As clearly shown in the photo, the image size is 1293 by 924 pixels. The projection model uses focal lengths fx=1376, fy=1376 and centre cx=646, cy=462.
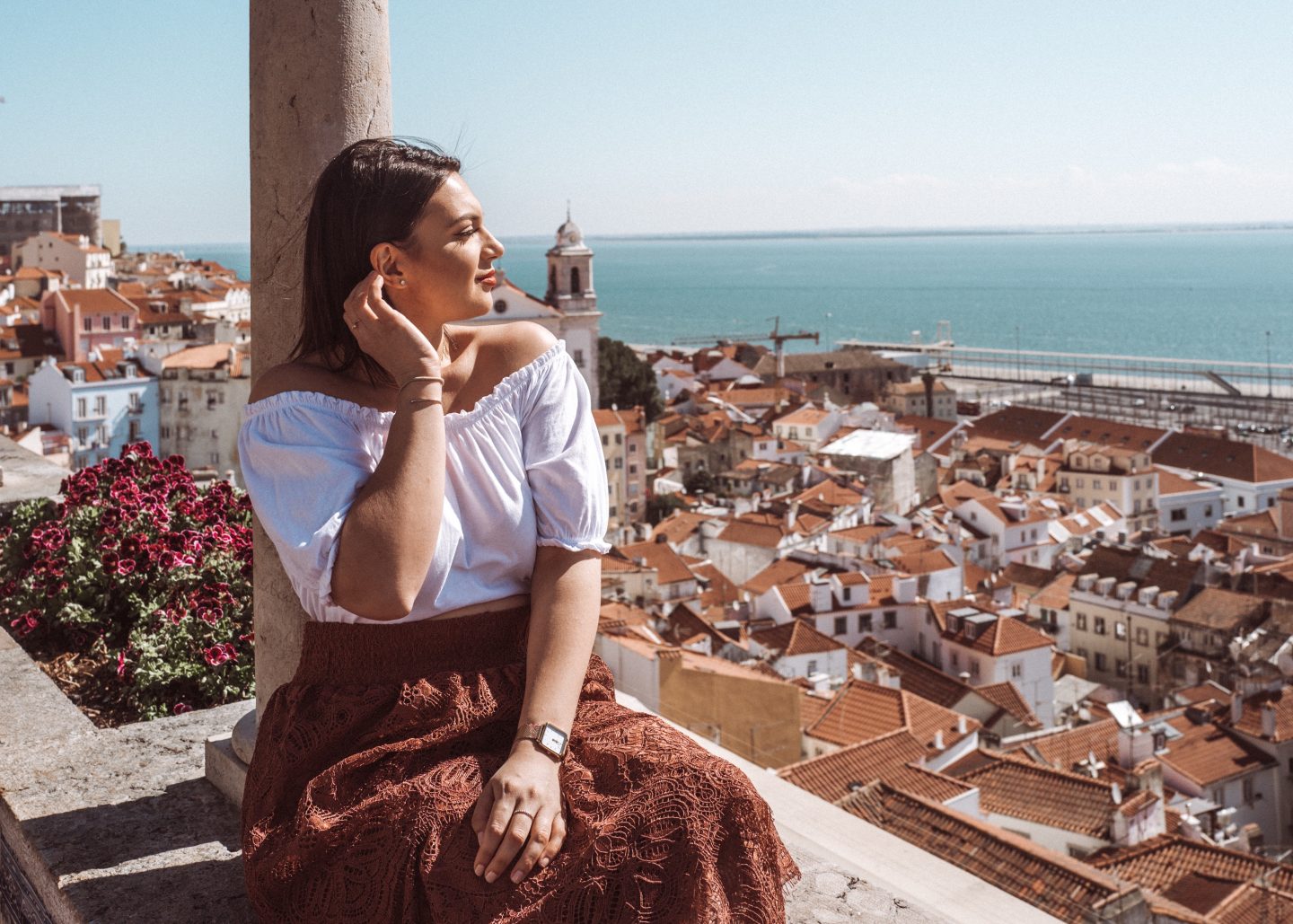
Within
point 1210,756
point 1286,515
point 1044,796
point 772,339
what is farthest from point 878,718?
point 772,339

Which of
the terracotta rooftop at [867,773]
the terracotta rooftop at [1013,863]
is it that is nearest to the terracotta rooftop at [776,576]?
the terracotta rooftop at [867,773]

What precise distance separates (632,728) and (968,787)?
1051cm

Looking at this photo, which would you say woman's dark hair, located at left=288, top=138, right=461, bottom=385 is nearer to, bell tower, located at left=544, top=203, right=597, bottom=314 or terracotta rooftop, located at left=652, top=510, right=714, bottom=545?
terracotta rooftop, located at left=652, top=510, right=714, bottom=545

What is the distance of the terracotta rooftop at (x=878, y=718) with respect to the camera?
13.6 meters

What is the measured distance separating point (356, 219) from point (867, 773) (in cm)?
1052

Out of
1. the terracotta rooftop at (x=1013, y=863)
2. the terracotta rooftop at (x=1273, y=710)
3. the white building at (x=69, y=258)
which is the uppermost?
the white building at (x=69, y=258)

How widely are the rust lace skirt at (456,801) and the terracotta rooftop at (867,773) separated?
939cm

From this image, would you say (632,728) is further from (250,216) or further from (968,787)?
(968,787)

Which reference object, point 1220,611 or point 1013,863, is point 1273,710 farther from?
point 1013,863

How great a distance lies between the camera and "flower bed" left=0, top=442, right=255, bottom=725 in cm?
296

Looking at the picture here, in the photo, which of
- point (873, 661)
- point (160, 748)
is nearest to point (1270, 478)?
point (873, 661)

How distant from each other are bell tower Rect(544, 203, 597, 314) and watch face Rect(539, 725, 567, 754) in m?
32.4

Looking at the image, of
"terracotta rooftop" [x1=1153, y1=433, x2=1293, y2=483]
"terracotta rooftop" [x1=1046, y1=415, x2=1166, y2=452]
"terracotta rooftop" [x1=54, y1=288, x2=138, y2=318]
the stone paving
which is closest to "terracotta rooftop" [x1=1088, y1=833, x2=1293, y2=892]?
the stone paving

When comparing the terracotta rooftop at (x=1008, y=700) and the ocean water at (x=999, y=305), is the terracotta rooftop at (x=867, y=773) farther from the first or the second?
the ocean water at (x=999, y=305)
